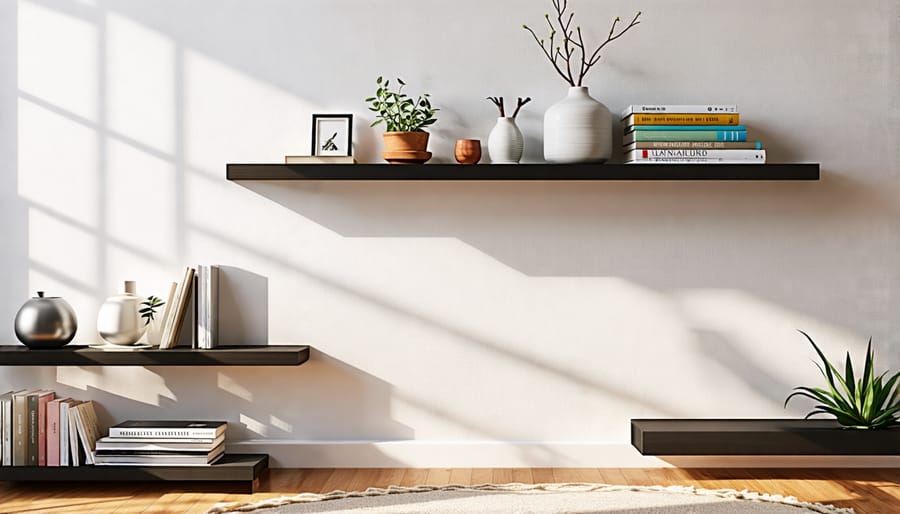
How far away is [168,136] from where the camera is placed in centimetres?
354

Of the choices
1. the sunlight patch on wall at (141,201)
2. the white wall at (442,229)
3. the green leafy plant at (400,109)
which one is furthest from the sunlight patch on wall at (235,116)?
the green leafy plant at (400,109)

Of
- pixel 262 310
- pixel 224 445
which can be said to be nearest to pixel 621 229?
pixel 262 310

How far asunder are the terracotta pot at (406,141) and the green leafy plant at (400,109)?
5 cm

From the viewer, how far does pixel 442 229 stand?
353 centimetres

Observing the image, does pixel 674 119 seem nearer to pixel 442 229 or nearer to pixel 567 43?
pixel 567 43

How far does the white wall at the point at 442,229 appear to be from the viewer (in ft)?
11.5

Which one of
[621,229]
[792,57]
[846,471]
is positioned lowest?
[846,471]

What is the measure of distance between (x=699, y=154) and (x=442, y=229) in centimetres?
98

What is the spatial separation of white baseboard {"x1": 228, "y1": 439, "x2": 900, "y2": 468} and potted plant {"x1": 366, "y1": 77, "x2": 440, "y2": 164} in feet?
3.60

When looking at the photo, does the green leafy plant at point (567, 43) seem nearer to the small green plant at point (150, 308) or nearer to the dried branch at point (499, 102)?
the dried branch at point (499, 102)

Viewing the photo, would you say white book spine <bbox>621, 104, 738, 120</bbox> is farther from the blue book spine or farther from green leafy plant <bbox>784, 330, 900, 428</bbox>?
green leafy plant <bbox>784, 330, 900, 428</bbox>

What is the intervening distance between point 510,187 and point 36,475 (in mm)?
1987

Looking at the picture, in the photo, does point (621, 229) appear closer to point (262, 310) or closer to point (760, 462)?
point (760, 462)

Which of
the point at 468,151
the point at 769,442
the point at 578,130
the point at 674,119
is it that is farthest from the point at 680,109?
the point at 769,442
